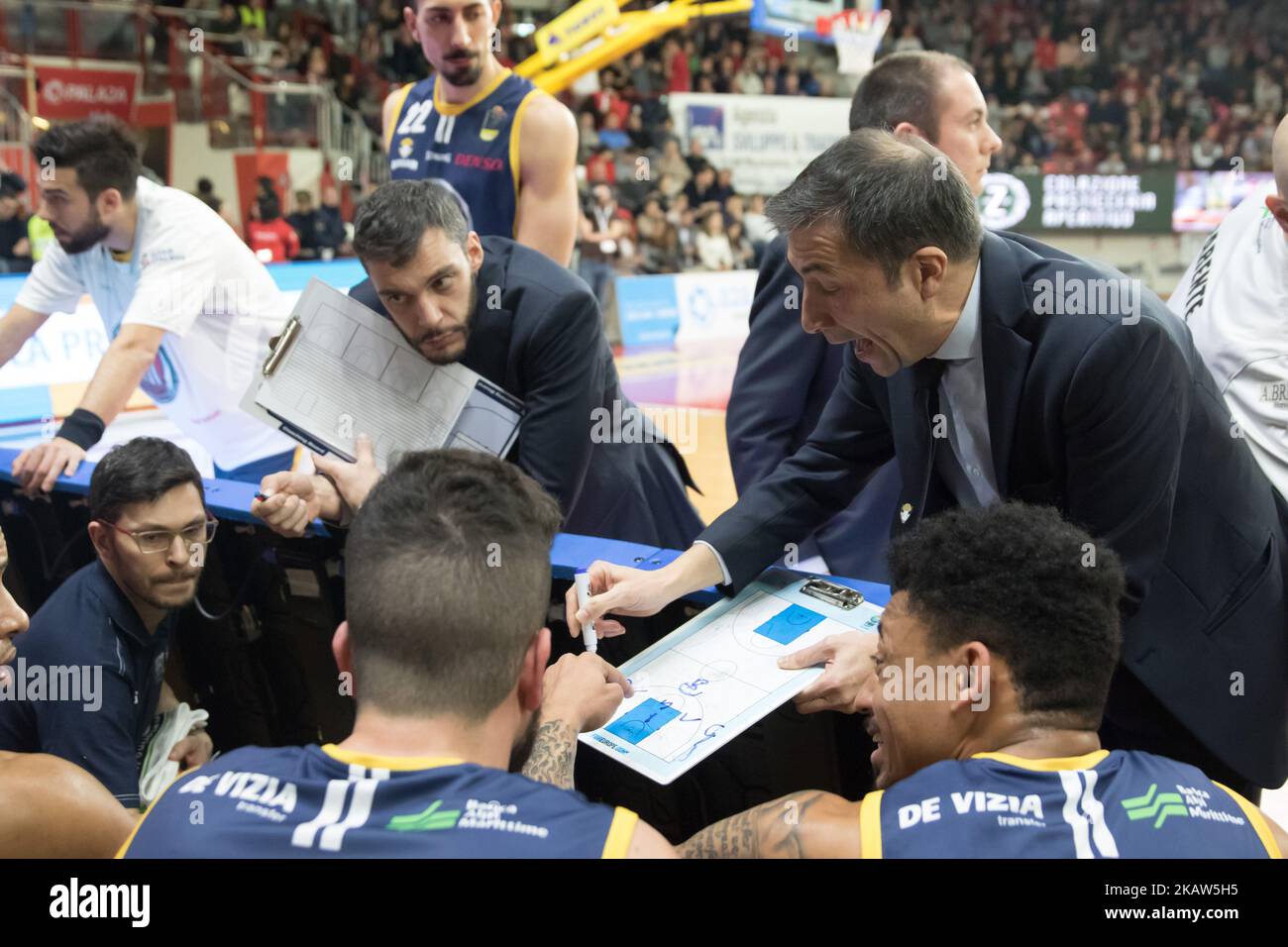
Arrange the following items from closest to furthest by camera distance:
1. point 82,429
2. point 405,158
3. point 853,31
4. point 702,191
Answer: point 82,429 < point 405,158 < point 853,31 < point 702,191

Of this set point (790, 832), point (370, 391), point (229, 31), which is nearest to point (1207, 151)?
point (229, 31)

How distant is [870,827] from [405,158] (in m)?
3.38

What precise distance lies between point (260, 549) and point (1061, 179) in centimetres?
1774

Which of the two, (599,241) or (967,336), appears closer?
(967,336)

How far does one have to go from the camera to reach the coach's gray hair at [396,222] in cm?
271

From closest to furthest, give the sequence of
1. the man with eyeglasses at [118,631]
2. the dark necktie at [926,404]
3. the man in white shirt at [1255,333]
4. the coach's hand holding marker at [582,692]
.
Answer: the coach's hand holding marker at [582,692], the dark necktie at [926,404], the man with eyeglasses at [118,631], the man in white shirt at [1255,333]

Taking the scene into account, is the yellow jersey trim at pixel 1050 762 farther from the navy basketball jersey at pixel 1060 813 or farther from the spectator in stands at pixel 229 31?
the spectator in stands at pixel 229 31

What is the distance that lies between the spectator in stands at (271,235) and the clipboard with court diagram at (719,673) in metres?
9.73

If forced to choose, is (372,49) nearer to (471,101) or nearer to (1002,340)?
(471,101)

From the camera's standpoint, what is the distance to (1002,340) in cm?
206

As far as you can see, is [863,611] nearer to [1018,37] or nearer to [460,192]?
[460,192]

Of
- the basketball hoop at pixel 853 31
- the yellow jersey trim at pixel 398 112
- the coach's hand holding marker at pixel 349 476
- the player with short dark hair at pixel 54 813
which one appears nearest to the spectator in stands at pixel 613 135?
the basketball hoop at pixel 853 31

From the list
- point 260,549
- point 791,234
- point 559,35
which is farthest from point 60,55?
point 791,234

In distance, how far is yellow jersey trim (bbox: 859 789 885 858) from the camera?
4.77ft
